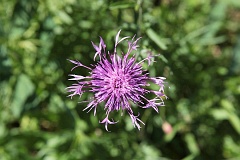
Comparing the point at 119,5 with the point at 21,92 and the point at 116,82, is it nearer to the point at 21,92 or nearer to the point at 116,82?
the point at 116,82

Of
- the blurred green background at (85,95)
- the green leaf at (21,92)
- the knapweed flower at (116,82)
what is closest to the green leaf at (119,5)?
the knapweed flower at (116,82)

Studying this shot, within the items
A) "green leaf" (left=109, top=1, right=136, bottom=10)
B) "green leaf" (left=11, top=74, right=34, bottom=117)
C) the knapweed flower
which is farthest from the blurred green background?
the knapweed flower

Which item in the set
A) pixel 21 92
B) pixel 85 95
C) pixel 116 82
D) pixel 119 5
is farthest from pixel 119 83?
pixel 21 92

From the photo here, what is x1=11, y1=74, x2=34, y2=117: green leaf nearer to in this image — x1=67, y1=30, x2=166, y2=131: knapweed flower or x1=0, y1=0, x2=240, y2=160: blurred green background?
x1=0, y1=0, x2=240, y2=160: blurred green background

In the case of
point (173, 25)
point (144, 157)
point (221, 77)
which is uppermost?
point (173, 25)

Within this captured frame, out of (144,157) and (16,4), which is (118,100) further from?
(16,4)

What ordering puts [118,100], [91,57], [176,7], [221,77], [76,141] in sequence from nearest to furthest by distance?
[118,100], [91,57], [76,141], [221,77], [176,7]

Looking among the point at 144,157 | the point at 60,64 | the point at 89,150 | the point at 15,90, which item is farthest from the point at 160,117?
the point at 15,90

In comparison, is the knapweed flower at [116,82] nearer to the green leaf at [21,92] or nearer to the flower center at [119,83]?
the flower center at [119,83]
